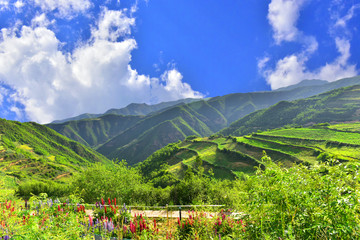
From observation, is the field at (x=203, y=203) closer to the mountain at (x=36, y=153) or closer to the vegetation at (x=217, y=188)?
the vegetation at (x=217, y=188)

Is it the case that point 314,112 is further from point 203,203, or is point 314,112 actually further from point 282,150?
point 203,203

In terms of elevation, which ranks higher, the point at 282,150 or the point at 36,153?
the point at 36,153

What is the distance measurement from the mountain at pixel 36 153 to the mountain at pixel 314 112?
479 feet

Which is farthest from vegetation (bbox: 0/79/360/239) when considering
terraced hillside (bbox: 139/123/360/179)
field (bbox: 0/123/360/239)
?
terraced hillside (bbox: 139/123/360/179)

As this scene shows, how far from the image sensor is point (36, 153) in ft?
410

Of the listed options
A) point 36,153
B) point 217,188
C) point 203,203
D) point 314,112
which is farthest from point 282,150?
point 36,153

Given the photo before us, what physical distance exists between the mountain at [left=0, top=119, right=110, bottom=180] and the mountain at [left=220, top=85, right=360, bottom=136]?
146045mm

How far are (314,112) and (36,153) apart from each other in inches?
8003

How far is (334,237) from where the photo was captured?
7.32 feet

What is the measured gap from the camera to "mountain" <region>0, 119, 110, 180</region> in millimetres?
85256

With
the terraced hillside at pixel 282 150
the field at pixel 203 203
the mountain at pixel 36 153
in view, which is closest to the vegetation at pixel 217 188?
the field at pixel 203 203

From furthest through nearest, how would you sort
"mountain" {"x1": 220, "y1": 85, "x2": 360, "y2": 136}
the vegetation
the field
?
"mountain" {"x1": 220, "y1": 85, "x2": 360, "y2": 136} → the vegetation → the field

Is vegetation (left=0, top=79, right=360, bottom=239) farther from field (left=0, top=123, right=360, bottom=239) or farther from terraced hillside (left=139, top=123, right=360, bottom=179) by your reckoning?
terraced hillside (left=139, top=123, right=360, bottom=179)

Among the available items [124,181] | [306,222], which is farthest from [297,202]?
[124,181]
